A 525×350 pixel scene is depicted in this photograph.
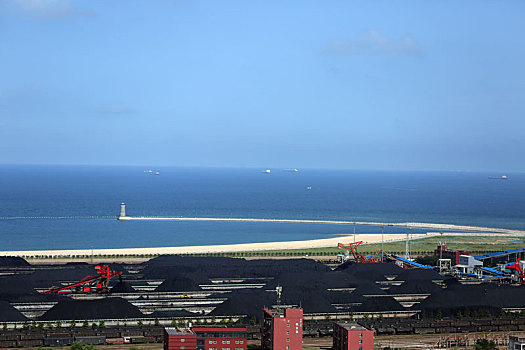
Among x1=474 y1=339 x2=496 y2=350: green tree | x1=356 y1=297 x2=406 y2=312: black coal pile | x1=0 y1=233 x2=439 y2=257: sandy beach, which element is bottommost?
x1=474 y1=339 x2=496 y2=350: green tree

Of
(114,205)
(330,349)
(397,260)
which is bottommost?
(330,349)

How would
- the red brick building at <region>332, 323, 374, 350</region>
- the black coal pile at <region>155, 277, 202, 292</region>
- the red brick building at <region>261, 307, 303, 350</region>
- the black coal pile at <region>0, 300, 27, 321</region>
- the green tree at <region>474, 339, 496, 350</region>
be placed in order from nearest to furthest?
the red brick building at <region>261, 307, 303, 350</region> → the red brick building at <region>332, 323, 374, 350</region> → the green tree at <region>474, 339, 496, 350</region> → the black coal pile at <region>0, 300, 27, 321</region> → the black coal pile at <region>155, 277, 202, 292</region>

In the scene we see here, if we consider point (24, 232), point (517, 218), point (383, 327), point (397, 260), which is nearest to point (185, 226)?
point (24, 232)

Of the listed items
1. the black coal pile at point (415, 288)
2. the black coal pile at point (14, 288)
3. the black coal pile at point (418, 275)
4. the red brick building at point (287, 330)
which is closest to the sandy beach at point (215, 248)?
the black coal pile at point (14, 288)

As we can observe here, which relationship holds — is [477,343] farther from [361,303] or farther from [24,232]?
[24,232]

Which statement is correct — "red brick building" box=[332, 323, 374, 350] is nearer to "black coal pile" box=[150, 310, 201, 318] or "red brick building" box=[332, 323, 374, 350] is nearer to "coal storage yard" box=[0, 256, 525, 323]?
"coal storage yard" box=[0, 256, 525, 323]

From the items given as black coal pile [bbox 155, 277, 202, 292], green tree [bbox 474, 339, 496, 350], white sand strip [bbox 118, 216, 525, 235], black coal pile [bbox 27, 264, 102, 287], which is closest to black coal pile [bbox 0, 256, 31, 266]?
black coal pile [bbox 27, 264, 102, 287]

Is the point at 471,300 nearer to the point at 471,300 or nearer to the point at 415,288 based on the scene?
the point at 471,300
